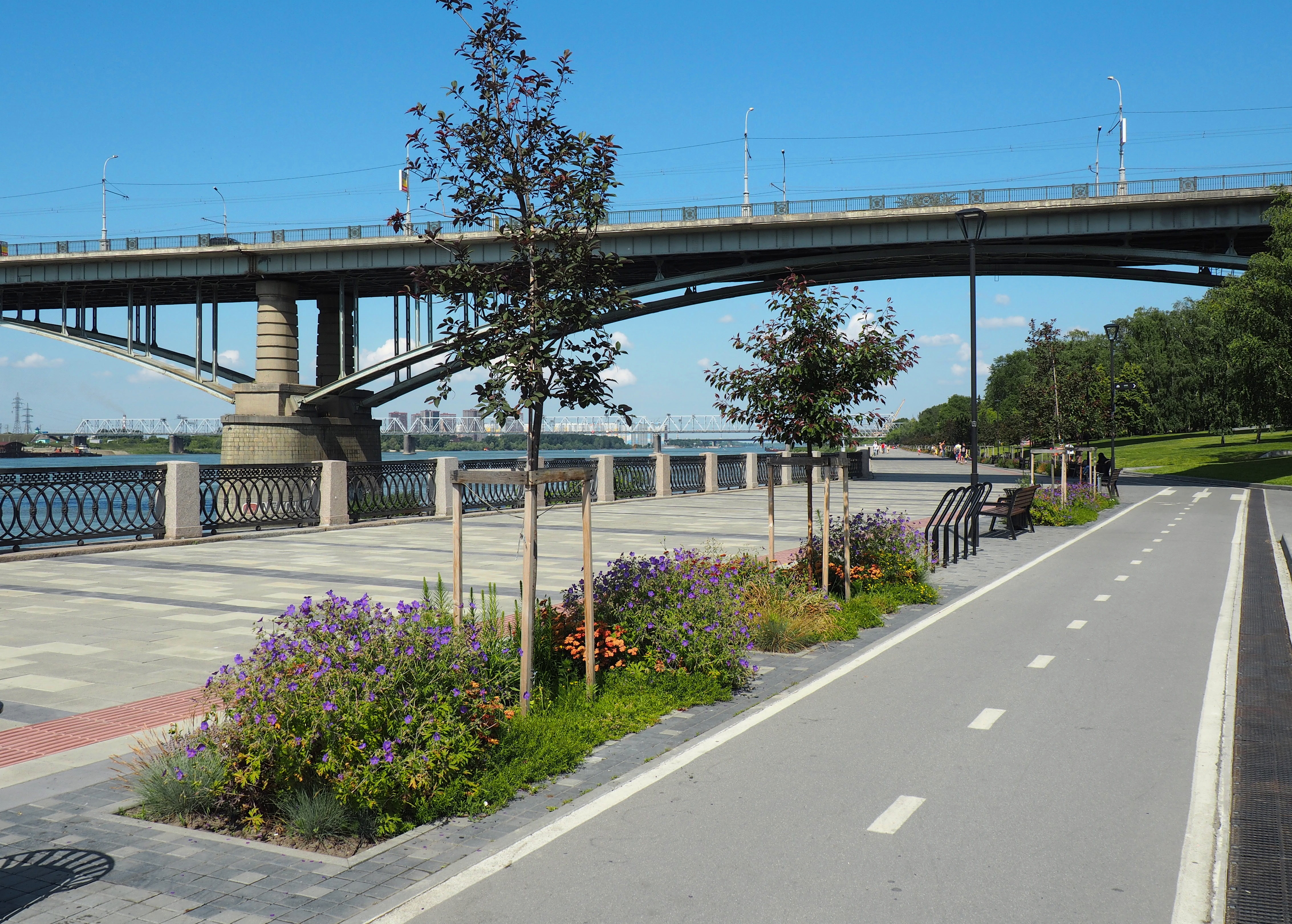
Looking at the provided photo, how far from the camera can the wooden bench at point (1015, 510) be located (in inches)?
784

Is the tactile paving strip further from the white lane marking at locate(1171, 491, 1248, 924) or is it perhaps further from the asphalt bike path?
the asphalt bike path

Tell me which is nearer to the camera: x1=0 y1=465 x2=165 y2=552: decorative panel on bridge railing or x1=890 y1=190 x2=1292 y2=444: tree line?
x1=0 y1=465 x2=165 y2=552: decorative panel on bridge railing

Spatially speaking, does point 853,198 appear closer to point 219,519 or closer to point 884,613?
point 219,519

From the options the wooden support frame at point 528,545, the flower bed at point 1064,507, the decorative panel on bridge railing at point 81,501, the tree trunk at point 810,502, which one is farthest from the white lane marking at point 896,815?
the flower bed at point 1064,507

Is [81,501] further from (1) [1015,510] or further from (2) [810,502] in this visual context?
(1) [1015,510]

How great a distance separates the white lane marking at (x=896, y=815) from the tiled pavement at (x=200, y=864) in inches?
57.7

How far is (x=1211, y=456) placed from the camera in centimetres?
6481

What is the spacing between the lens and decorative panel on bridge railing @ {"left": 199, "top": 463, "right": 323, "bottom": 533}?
18719mm

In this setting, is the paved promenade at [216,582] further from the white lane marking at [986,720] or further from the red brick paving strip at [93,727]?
the white lane marking at [986,720]

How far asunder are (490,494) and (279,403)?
93.6 feet

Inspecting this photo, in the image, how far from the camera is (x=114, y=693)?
704 cm

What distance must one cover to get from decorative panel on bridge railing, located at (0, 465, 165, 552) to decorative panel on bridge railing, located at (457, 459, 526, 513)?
865 centimetres

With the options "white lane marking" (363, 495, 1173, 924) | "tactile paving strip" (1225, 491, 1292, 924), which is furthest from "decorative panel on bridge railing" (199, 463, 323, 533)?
"tactile paving strip" (1225, 491, 1292, 924)

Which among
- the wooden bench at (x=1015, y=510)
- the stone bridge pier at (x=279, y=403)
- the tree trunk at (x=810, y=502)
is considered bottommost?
the wooden bench at (x=1015, y=510)
